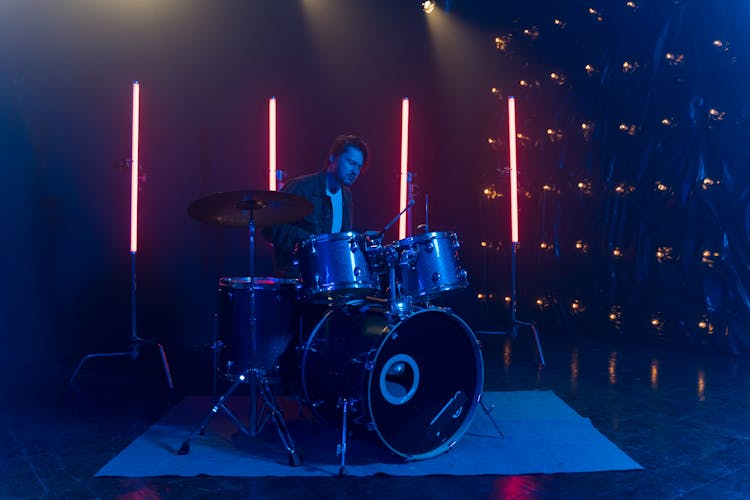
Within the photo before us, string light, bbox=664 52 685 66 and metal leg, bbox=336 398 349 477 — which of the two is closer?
metal leg, bbox=336 398 349 477

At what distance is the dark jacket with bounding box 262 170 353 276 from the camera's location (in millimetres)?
3209

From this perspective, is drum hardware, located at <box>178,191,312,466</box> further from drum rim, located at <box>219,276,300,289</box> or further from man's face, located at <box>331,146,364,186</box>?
man's face, located at <box>331,146,364,186</box>

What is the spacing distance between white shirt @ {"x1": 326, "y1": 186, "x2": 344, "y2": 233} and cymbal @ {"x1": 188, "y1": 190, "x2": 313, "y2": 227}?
27.3 inches

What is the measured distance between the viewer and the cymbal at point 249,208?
2.58 m

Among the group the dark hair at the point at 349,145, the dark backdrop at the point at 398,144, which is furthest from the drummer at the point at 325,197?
the dark backdrop at the point at 398,144

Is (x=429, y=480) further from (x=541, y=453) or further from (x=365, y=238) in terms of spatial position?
(x=365, y=238)

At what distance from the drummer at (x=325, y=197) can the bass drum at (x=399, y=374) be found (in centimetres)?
61

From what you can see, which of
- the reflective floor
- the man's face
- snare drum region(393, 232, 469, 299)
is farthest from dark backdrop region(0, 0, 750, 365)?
snare drum region(393, 232, 469, 299)

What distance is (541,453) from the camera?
104 inches

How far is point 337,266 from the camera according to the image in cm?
264

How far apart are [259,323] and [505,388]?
5.77ft

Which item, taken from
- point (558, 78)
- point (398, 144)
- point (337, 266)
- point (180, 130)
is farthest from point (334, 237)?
point (558, 78)

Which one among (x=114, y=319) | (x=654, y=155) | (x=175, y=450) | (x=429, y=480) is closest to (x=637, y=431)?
(x=429, y=480)

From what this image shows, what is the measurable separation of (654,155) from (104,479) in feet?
15.4
